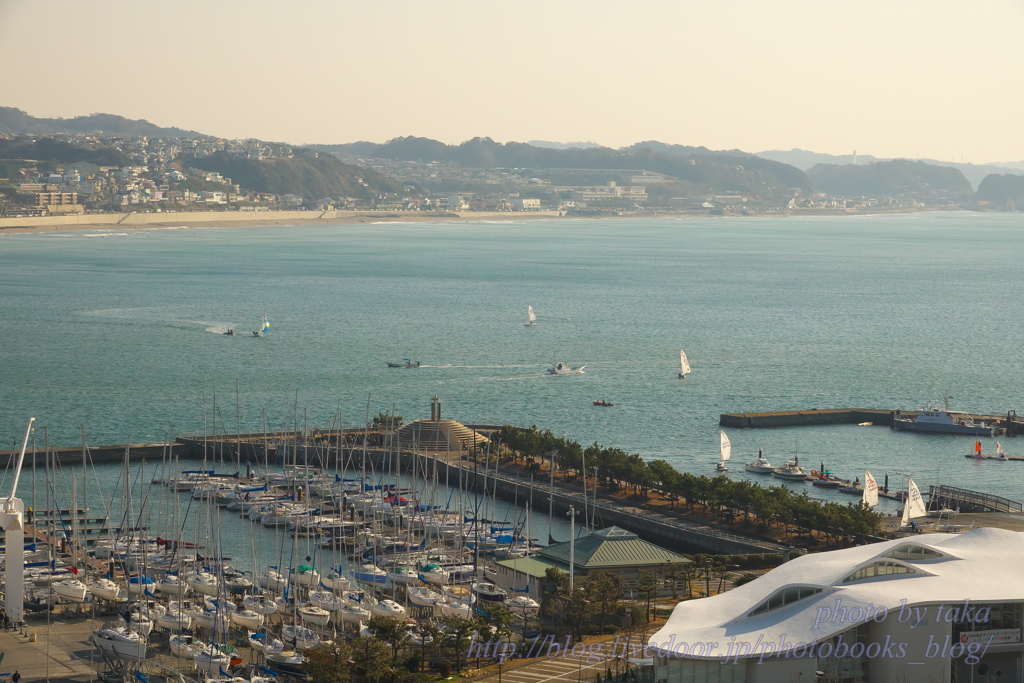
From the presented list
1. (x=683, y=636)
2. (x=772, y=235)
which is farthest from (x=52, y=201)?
(x=683, y=636)

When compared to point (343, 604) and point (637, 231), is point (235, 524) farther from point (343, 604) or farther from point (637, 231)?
point (637, 231)

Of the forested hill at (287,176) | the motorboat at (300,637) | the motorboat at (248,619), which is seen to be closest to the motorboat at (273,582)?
the motorboat at (248,619)

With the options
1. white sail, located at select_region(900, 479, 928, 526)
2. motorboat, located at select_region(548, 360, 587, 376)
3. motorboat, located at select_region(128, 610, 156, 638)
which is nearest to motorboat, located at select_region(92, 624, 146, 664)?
motorboat, located at select_region(128, 610, 156, 638)

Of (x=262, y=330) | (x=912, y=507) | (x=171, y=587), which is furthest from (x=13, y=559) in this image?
(x=262, y=330)

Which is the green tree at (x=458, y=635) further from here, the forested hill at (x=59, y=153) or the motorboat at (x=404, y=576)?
the forested hill at (x=59, y=153)

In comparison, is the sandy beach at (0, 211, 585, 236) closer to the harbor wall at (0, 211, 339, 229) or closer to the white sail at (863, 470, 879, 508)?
the harbor wall at (0, 211, 339, 229)

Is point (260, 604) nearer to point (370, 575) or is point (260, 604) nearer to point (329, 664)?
point (370, 575)
